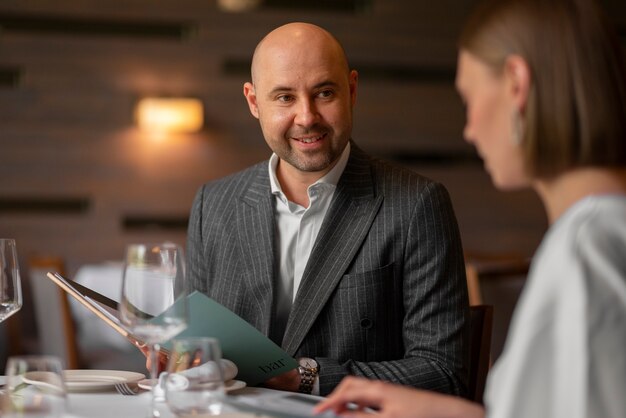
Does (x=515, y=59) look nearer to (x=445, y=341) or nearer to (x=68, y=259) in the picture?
(x=445, y=341)

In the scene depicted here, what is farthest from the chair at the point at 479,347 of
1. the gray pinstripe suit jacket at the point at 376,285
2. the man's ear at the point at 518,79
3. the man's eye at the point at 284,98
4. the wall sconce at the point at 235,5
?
the wall sconce at the point at 235,5

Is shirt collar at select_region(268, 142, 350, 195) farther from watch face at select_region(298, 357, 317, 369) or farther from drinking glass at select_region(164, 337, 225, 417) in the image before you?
drinking glass at select_region(164, 337, 225, 417)

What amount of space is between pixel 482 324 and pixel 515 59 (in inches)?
45.2

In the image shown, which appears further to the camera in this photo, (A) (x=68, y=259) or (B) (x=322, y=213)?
(A) (x=68, y=259)

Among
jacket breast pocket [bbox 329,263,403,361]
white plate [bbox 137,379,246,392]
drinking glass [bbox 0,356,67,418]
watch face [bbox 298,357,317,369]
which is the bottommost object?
white plate [bbox 137,379,246,392]

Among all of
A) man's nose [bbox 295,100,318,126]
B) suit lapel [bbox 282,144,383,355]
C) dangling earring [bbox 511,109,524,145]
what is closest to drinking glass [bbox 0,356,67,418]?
dangling earring [bbox 511,109,524,145]

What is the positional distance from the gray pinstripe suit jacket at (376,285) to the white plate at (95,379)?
415 millimetres

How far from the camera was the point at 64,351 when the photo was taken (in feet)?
13.8

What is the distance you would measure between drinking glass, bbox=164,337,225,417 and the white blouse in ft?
1.52

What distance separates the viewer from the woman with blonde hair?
3.34 feet

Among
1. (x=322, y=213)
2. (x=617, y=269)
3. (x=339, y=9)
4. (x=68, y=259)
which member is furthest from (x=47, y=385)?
(x=339, y=9)

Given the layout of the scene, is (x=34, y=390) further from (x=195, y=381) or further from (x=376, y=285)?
(x=376, y=285)

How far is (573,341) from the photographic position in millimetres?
1008

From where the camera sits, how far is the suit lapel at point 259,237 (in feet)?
7.48
